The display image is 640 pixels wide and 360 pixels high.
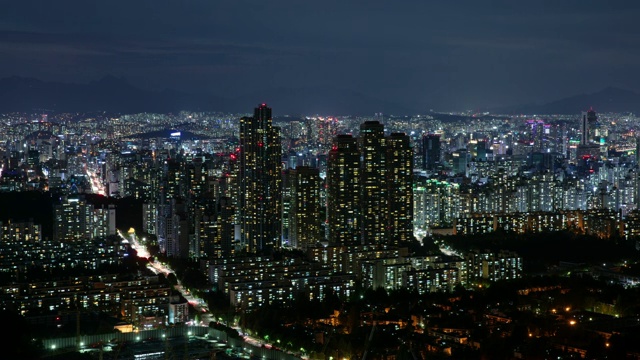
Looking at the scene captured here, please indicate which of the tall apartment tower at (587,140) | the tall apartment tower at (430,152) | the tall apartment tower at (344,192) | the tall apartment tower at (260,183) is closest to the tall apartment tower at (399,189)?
the tall apartment tower at (344,192)

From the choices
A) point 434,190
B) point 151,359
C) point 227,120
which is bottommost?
point 151,359

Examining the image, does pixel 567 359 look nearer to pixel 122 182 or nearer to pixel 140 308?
pixel 140 308

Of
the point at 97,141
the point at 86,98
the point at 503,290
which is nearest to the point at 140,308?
the point at 503,290

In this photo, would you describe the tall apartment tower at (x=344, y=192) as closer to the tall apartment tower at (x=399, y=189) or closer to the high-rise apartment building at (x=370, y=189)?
the high-rise apartment building at (x=370, y=189)

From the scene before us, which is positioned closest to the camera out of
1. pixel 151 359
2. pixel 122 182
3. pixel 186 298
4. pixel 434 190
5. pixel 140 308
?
pixel 151 359

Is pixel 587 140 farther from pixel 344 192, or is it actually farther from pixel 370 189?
pixel 344 192

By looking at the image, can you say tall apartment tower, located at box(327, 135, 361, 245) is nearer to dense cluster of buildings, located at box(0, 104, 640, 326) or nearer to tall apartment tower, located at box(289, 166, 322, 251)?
dense cluster of buildings, located at box(0, 104, 640, 326)

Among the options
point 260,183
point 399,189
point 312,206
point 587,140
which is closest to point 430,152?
point 587,140
